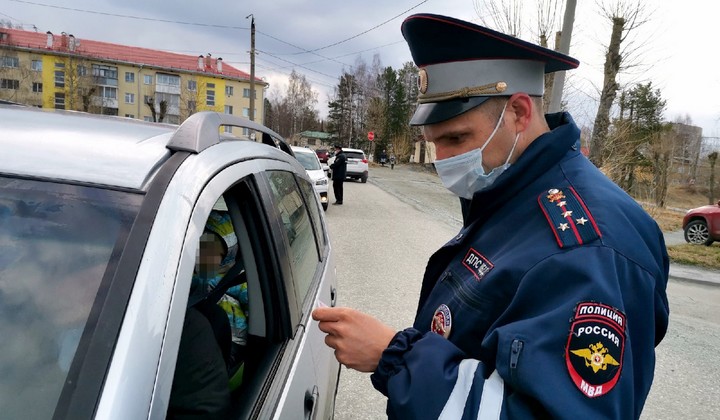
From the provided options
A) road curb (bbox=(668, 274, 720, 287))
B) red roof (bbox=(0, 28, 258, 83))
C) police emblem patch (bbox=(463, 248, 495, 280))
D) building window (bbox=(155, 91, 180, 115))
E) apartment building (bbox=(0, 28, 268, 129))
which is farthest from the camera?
building window (bbox=(155, 91, 180, 115))

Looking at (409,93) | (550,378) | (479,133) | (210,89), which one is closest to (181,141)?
(479,133)

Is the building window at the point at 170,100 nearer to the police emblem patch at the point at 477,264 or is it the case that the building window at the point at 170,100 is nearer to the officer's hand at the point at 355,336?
the officer's hand at the point at 355,336

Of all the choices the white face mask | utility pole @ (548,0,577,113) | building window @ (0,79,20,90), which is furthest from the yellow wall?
the white face mask

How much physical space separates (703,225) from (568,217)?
46.6 ft

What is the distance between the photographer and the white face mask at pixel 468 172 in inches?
52.6

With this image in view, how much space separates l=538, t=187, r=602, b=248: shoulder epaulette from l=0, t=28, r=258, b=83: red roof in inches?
2545

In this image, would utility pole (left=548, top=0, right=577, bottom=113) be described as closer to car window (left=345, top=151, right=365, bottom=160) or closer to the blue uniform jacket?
the blue uniform jacket

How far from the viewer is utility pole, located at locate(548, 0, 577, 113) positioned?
803 cm

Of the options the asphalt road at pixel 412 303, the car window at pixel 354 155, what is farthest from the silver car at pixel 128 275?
the car window at pixel 354 155

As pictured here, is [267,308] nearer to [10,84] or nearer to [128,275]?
[128,275]

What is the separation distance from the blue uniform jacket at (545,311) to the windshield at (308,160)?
1125 cm

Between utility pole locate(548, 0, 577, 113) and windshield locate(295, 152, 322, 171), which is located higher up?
utility pole locate(548, 0, 577, 113)

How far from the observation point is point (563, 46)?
8.18 m

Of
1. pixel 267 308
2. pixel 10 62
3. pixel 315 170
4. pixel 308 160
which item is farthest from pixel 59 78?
pixel 267 308
